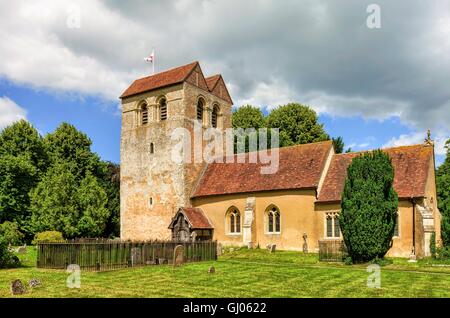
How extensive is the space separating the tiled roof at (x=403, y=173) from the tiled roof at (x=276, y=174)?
100cm

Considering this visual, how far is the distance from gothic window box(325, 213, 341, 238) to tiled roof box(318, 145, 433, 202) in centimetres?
120

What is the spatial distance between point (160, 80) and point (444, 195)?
2593 cm

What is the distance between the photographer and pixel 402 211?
28000 millimetres

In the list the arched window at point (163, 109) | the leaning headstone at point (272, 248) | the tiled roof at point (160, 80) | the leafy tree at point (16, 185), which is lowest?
the leaning headstone at point (272, 248)

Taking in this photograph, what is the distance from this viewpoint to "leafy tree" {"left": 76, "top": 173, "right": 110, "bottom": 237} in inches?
1608

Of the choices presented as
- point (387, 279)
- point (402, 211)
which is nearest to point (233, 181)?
point (402, 211)

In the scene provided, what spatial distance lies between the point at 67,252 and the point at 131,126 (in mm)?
20816

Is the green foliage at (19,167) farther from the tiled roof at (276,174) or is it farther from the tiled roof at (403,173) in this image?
the tiled roof at (403,173)

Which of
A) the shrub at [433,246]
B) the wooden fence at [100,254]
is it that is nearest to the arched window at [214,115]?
the wooden fence at [100,254]

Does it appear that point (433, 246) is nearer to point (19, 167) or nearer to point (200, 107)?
point (200, 107)

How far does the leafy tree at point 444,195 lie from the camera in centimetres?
2455

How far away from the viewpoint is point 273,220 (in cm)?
3281

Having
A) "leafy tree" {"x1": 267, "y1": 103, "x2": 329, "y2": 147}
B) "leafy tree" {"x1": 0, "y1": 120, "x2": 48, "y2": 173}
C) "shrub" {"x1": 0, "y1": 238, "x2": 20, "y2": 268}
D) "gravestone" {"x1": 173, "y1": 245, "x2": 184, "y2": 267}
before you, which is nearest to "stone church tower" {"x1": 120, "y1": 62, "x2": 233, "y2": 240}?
"leafy tree" {"x1": 267, "y1": 103, "x2": 329, "y2": 147}
